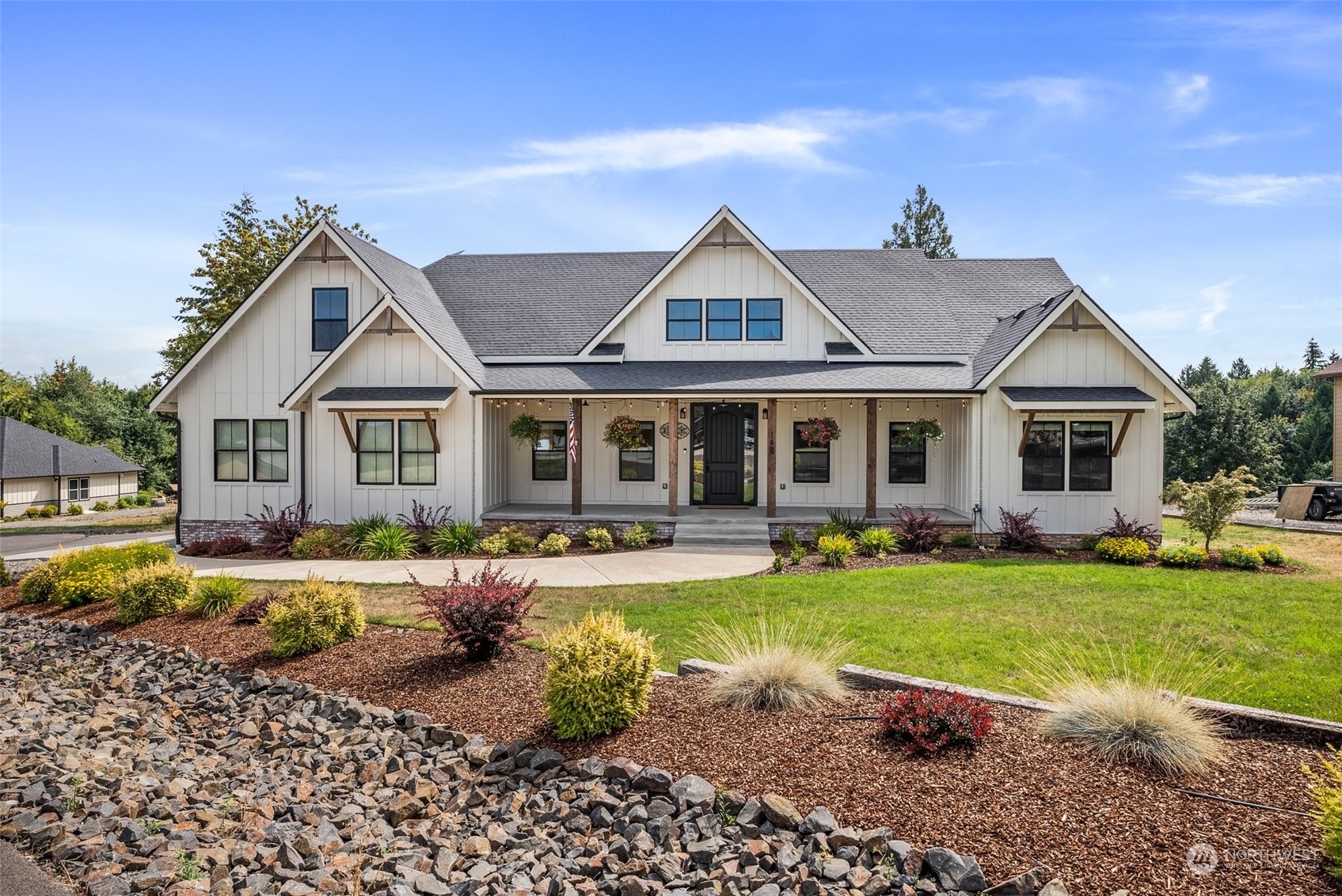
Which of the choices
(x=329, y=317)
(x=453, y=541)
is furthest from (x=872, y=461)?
(x=329, y=317)

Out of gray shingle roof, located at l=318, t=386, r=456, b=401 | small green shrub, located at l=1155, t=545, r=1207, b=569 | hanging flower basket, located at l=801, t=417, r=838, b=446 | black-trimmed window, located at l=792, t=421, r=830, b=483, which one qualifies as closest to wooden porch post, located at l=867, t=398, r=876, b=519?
hanging flower basket, located at l=801, t=417, r=838, b=446

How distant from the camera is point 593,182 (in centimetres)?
1672

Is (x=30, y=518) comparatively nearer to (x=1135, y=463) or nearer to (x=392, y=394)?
(x=392, y=394)

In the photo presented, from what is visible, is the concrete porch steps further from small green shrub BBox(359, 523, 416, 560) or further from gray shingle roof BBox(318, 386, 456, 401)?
gray shingle roof BBox(318, 386, 456, 401)

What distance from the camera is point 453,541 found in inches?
577

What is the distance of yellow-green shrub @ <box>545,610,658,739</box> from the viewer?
17.8 feet

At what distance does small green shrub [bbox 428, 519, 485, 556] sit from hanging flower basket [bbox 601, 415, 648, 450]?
4048mm

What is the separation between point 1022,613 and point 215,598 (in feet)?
35.2

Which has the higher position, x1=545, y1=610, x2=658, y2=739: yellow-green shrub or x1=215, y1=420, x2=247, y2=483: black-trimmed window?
x1=215, y1=420, x2=247, y2=483: black-trimmed window

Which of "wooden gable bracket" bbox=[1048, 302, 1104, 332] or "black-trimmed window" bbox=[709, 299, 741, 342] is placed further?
"black-trimmed window" bbox=[709, 299, 741, 342]

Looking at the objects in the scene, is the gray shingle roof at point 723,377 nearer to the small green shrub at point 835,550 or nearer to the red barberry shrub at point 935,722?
the small green shrub at point 835,550

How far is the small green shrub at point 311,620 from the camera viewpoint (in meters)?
7.74

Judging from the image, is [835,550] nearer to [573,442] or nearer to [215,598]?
[573,442]

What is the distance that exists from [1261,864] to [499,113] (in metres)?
14.1
